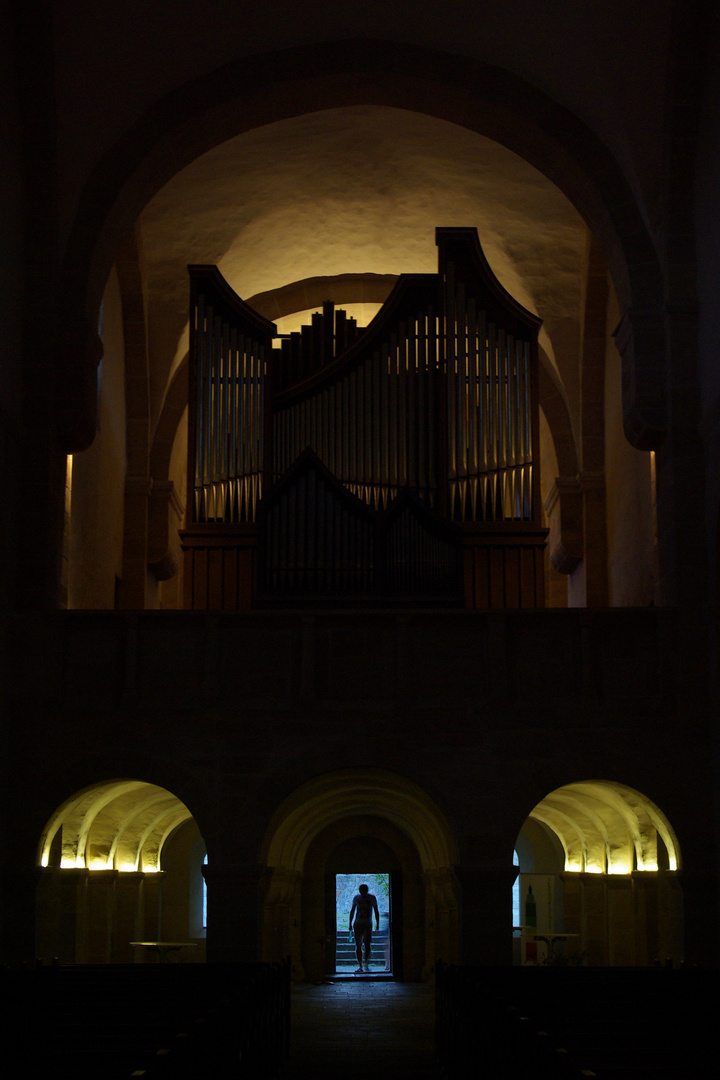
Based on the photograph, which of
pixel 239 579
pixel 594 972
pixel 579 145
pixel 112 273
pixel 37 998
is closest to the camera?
pixel 37 998

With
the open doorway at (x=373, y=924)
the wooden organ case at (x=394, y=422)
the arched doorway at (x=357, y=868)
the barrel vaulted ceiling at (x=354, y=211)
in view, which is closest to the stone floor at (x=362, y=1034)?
the arched doorway at (x=357, y=868)

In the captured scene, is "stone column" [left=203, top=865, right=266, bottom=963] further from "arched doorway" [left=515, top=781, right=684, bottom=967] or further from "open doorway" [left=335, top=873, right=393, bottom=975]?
"open doorway" [left=335, top=873, right=393, bottom=975]

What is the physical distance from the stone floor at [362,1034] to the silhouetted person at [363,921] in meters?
1.87

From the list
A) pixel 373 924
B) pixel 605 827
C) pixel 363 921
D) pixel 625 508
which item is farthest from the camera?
pixel 373 924

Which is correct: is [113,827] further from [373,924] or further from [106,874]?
[373,924]

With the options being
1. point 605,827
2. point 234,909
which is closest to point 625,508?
point 605,827

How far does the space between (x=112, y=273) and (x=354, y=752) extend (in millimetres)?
8809

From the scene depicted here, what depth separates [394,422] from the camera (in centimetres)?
1708

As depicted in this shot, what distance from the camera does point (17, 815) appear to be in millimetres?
13297

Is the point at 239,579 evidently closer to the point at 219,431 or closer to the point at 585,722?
the point at 219,431

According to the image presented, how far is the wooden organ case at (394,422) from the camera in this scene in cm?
1669

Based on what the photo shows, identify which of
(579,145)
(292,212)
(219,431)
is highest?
(292,212)

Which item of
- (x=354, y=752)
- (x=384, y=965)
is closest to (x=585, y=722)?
(x=354, y=752)

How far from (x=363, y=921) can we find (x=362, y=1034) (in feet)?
25.9
